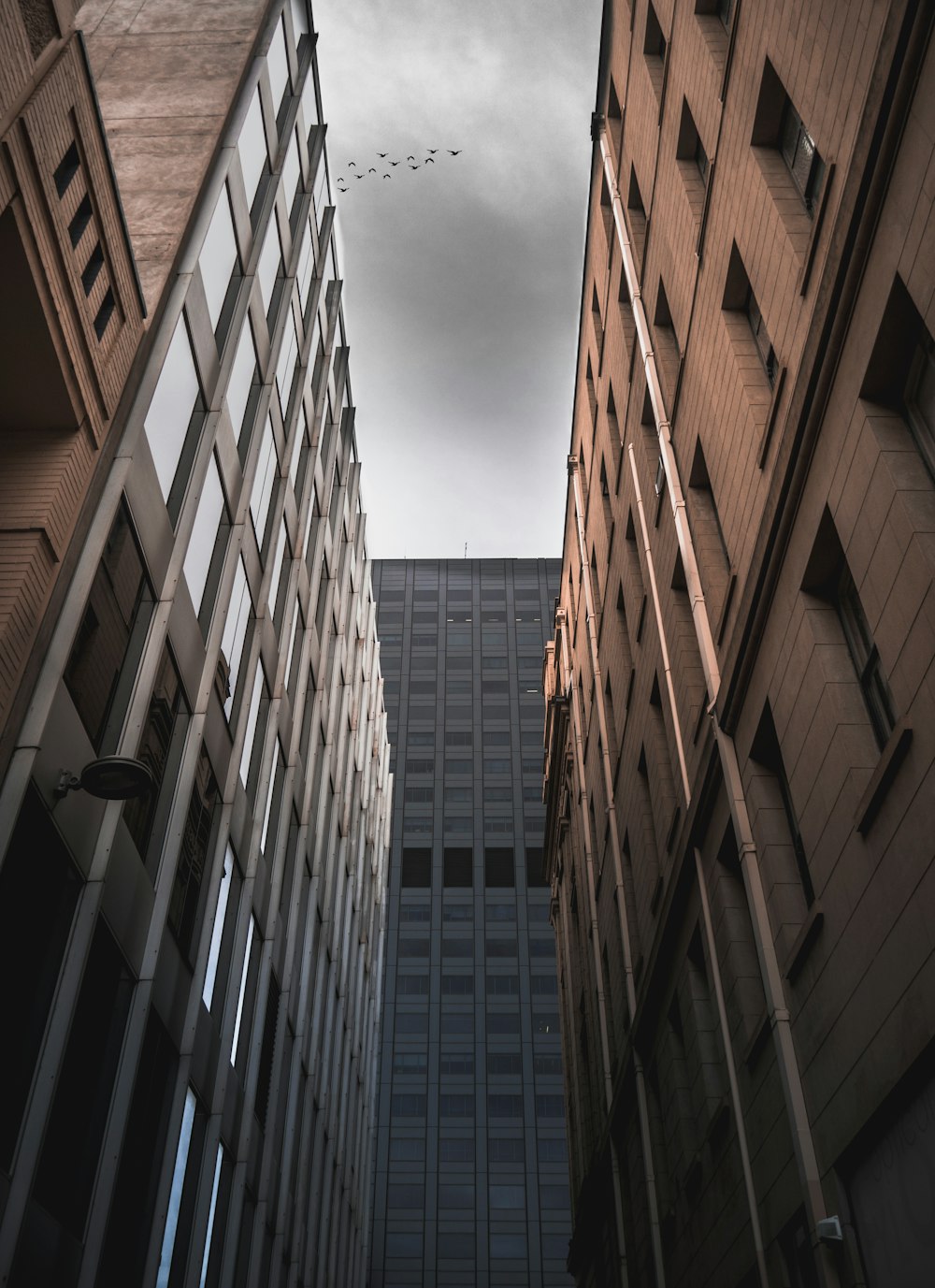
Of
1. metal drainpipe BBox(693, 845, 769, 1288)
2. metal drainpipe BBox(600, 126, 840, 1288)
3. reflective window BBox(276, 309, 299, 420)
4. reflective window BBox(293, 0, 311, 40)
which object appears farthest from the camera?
reflective window BBox(293, 0, 311, 40)

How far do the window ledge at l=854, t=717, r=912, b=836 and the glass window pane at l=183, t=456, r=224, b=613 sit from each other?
12.0m

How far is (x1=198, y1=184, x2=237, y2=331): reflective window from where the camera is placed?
20547 mm

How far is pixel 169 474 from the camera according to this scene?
18.3 metres

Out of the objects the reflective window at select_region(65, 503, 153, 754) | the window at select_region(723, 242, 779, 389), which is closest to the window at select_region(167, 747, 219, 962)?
the reflective window at select_region(65, 503, 153, 754)

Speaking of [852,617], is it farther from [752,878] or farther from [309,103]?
[309,103]

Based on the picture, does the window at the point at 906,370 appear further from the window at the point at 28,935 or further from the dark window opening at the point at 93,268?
the window at the point at 28,935

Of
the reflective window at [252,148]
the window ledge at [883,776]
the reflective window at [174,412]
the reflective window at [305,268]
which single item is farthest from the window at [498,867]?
the window ledge at [883,776]

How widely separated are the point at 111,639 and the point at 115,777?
11.8ft

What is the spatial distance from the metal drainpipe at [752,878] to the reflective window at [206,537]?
8707mm

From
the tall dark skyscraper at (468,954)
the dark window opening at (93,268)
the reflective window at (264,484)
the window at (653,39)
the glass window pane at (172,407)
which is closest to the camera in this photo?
the dark window opening at (93,268)

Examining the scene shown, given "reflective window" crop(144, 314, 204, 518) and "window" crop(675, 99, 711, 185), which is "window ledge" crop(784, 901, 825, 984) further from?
"window" crop(675, 99, 711, 185)

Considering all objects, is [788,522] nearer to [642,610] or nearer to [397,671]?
[642,610]

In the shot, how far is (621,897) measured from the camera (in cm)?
2775

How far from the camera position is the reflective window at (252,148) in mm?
23375
